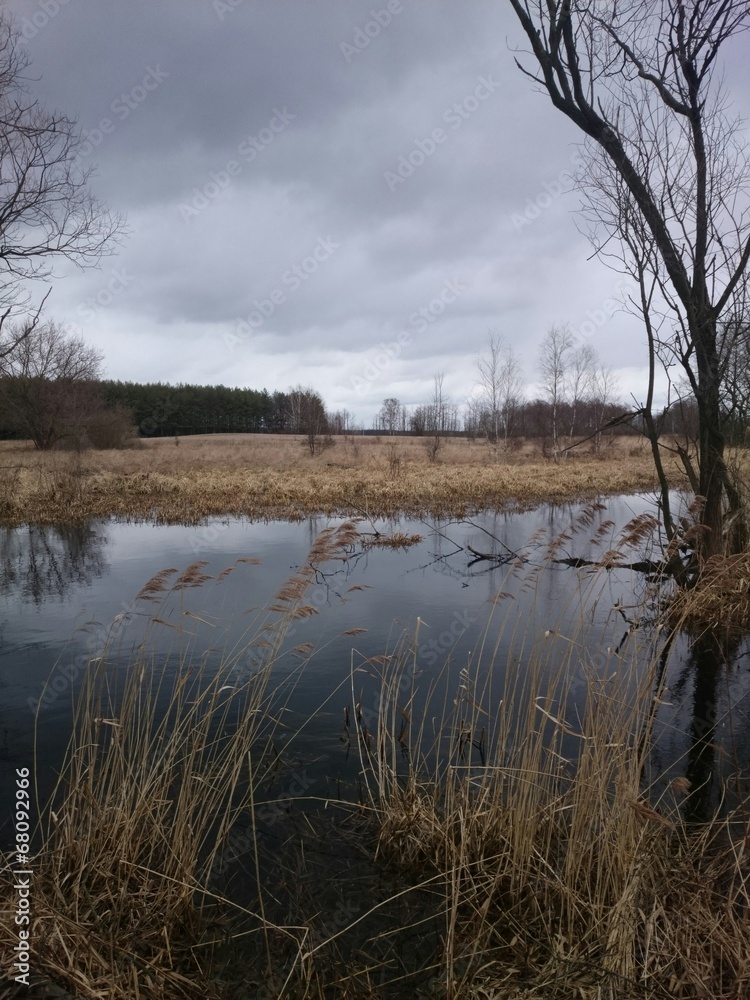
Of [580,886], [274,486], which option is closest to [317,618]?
[580,886]

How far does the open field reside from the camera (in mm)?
16062

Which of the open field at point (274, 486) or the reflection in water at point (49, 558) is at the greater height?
the open field at point (274, 486)

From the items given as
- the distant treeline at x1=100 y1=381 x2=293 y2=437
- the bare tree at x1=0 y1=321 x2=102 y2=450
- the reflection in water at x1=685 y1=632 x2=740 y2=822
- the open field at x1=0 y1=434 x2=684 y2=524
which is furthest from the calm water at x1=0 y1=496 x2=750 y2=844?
the distant treeline at x1=100 y1=381 x2=293 y2=437

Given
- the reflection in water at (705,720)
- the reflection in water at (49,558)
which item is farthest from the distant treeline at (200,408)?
→ the reflection in water at (705,720)

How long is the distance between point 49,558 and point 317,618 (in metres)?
6.32

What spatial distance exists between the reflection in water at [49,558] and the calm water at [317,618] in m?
0.05

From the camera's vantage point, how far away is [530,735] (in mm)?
3217

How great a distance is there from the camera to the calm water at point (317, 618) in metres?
4.71

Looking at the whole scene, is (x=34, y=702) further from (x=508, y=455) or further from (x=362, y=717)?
(x=508, y=455)

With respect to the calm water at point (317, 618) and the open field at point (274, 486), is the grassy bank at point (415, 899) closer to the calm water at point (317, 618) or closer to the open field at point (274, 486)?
the calm water at point (317, 618)

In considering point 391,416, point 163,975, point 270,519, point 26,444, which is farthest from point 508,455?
point 391,416

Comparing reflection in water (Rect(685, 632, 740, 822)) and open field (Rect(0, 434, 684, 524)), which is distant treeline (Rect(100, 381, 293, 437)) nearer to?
open field (Rect(0, 434, 684, 524))

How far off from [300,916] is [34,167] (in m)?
7.78

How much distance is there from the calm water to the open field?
2.51 m
